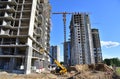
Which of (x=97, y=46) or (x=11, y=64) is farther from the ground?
(x=97, y=46)

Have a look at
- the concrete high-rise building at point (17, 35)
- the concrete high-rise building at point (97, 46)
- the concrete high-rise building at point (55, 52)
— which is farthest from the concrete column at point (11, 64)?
the concrete high-rise building at point (97, 46)

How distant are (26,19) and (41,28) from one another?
12456mm

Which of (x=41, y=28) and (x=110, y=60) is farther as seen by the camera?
(x=110, y=60)

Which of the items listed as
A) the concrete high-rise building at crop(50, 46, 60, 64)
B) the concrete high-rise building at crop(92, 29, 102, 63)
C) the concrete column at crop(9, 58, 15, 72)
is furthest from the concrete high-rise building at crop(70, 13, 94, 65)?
the concrete column at crop(9, 58, 15, 72)

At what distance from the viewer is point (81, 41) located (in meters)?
105

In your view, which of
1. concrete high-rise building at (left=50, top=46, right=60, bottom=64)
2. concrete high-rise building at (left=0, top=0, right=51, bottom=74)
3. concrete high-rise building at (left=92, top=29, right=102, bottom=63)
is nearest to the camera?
concrete high-rise building at (left=0, top=0, right=51, bottom=74)

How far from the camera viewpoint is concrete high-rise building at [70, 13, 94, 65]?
101088mm

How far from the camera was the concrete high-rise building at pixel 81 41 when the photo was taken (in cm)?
10109

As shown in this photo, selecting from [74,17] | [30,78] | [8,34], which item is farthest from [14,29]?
[74,17]

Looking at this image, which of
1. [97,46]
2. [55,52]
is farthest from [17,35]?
[97,46]

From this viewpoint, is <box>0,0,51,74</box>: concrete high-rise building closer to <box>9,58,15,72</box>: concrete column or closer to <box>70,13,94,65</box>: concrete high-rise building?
<box>9,58,15,72</box>: concrete column

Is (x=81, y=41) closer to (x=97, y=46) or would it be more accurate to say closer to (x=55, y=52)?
(x=97, y=46)

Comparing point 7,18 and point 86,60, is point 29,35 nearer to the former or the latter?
point 7,18

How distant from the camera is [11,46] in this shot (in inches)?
1567
